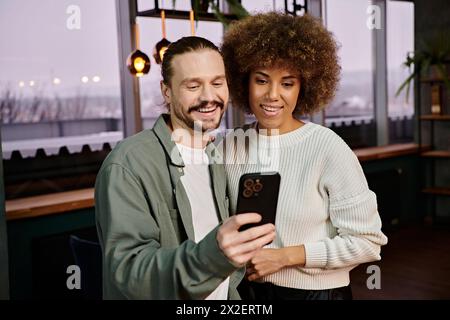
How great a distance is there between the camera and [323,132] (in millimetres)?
1209

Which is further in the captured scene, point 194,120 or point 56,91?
point 56,91

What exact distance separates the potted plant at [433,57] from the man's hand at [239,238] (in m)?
4.39

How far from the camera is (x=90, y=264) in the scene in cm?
216

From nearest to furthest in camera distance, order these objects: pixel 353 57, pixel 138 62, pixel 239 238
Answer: pixel 239 238, pixel 138 62, pixel 353 57

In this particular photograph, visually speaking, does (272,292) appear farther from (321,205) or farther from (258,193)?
(258,193)

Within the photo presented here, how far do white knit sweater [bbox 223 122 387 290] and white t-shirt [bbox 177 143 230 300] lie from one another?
0.17 m

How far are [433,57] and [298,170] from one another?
4.17 meters

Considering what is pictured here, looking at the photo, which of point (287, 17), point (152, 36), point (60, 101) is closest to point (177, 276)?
point (287, 17)

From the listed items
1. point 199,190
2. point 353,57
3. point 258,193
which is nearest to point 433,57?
point 353,57

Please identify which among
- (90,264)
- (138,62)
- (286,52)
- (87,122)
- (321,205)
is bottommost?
(90,264)

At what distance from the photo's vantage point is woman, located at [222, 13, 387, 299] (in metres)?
1.15

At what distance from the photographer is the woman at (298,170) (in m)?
1.15

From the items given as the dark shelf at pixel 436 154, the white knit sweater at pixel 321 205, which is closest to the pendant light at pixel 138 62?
the white knit sweater at pixel 321 205

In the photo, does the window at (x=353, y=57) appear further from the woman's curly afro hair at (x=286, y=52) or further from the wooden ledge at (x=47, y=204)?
the woman's curly afro hair at (x=286, y=52)
